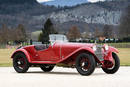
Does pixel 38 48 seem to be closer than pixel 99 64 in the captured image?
No

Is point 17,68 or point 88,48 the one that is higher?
point 88,48

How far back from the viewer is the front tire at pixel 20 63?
14.2m

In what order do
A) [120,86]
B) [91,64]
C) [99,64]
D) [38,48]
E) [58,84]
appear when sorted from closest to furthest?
1. [120,86]
2. [58,84]
3. [91,64]
4. [99,64]
5. [38,48]

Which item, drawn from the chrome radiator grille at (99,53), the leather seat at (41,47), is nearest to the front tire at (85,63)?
the chrome radiator grille at (99,53)

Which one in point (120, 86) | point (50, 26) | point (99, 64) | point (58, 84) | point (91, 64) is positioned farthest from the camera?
point (50, 26)

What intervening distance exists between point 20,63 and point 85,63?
3179mm

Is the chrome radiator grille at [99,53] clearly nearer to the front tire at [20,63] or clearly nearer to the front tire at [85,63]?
the front tire at [85,63]

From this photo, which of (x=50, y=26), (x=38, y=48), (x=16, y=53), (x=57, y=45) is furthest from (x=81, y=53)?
(x=50, y=26)

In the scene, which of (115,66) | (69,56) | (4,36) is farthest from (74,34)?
(69,56)

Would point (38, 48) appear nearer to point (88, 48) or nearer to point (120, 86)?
point (88, 48)

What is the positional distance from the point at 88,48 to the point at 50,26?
148 metres

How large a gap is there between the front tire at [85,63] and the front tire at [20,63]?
2.54 metres

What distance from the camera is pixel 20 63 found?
1441 cm

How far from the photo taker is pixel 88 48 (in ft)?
41.3
